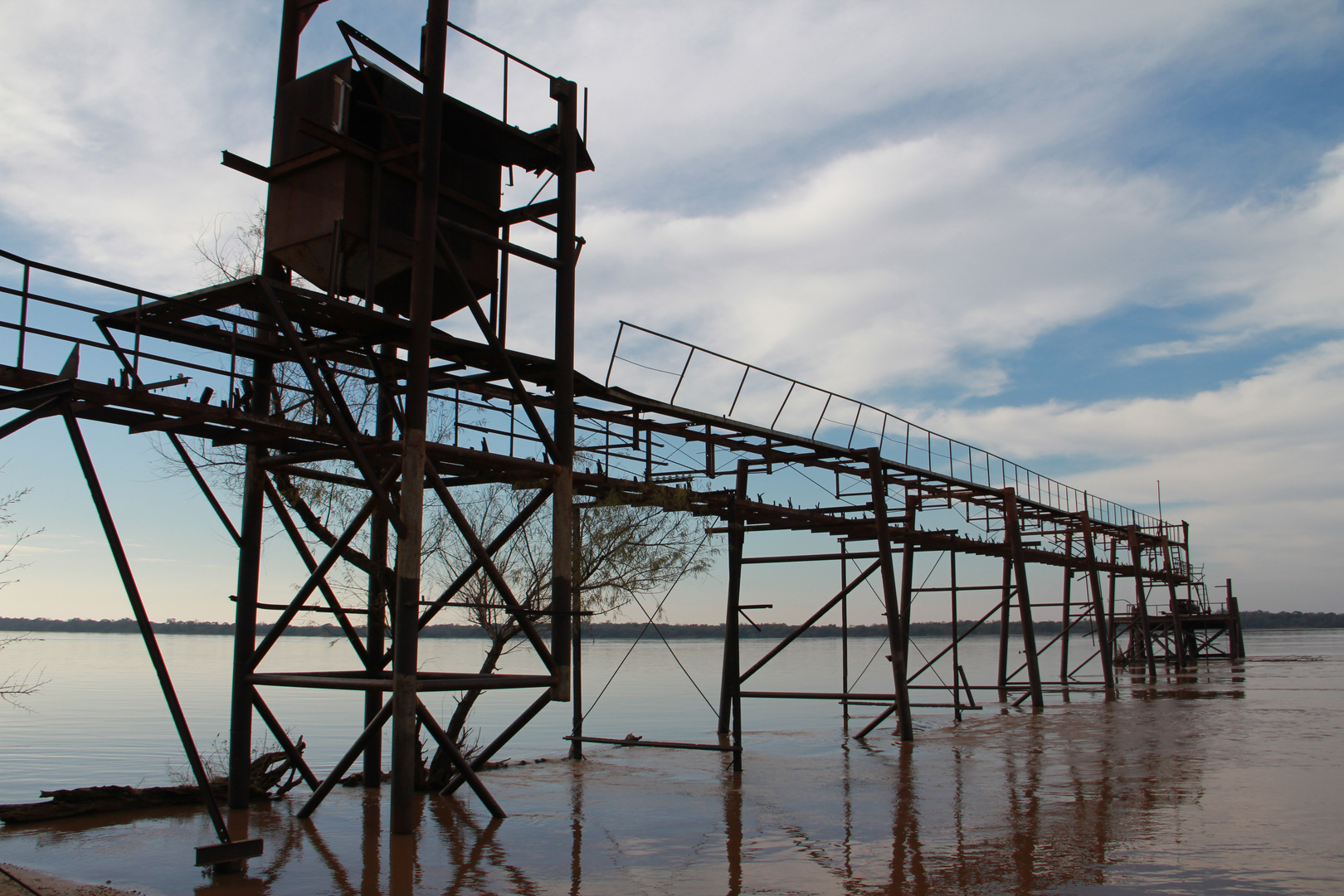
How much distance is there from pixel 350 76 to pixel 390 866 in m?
8.47

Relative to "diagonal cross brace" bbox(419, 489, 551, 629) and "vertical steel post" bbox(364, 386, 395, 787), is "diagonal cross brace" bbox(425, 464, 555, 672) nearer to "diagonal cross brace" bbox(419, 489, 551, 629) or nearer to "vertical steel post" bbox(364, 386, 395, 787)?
"diagonal cross brace" bbox(419, 489, 551, 629)

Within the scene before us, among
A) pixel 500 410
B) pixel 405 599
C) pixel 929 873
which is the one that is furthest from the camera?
pixel 500 410

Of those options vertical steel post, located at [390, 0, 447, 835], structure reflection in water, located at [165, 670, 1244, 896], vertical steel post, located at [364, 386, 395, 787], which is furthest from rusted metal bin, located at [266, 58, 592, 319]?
structure reflection in water, located at [165, 670, 1244, 896]

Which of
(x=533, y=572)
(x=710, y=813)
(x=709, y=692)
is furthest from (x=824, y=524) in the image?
(x=709, y=692)

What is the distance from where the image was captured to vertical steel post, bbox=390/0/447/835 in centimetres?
1050

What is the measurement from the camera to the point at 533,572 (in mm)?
15992

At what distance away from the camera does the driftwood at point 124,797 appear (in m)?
12.2

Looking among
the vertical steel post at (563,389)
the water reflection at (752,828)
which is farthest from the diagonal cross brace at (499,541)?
the water reflection at (752,828)

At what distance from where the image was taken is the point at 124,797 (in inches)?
508

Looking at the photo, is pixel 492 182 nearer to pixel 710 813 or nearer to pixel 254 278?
pixel 254 278

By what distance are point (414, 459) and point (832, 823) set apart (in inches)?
251

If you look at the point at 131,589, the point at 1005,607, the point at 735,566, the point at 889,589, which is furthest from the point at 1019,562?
the point at 131,589

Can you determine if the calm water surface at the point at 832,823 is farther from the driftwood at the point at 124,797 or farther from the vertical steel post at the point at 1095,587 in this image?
the vertical steel post at the point at 1095,587

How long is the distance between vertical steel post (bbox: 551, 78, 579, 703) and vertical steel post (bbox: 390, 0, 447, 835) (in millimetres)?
2219
